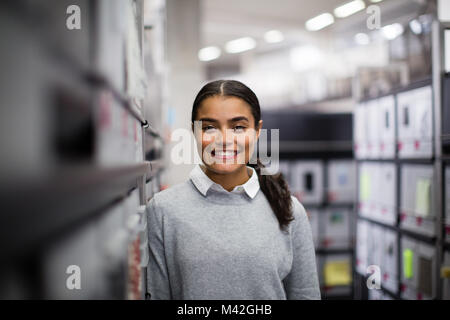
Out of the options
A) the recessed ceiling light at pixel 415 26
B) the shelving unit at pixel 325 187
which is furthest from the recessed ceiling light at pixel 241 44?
the recessed ceiling light at pixel 415 26

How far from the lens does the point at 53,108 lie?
330 mm

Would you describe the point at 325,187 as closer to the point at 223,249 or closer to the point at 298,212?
the point at 298,212

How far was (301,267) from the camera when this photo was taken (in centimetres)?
74

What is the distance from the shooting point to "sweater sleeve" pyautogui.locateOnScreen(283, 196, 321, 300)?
74 centimetres

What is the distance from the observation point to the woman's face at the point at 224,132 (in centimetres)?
65

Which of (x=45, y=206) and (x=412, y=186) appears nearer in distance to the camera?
(x=45, y=206)

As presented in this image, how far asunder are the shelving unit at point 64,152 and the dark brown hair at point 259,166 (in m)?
0.16

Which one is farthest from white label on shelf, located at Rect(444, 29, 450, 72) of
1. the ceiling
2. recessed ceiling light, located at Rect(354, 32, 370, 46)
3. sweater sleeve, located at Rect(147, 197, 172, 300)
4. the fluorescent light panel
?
recessed ceiling light, located at Rect(354, 32, 370, 46)

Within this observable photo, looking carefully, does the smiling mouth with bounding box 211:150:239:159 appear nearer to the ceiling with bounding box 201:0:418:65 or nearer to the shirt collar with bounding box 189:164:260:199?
the shirt collar with bounding box 189:164:260:199

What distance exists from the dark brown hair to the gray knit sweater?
0.02 m

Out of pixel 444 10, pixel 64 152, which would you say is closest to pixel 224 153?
pixel 64 152

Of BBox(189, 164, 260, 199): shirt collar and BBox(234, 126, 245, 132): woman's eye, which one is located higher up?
BBox(234, 126, 245, 132): woman's eye

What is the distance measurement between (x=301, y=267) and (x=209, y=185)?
250mm

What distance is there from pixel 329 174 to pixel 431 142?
1.78 metres
